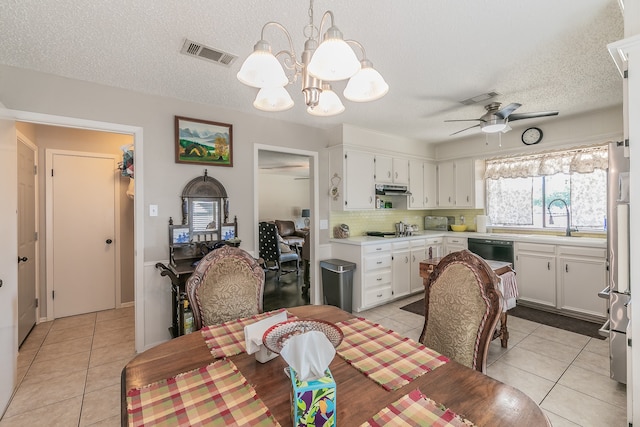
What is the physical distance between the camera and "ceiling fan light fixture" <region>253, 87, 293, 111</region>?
1.54 m

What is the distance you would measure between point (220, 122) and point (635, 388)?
377 cm

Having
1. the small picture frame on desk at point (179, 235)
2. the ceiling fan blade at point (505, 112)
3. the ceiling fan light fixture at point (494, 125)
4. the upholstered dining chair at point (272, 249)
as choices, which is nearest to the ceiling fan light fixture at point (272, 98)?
the small picture frame on desk at point (179, 235)

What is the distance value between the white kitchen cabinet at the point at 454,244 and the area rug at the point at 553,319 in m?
1.11

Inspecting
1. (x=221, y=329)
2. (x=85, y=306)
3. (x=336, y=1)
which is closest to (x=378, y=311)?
(x=221, y=329)

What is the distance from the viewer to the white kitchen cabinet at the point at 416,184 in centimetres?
498

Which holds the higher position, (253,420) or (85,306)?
(253,420)

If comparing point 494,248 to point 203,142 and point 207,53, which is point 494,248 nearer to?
point 203,142

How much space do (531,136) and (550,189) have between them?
89 cm

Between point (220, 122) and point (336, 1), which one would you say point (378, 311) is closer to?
point (220, 122)

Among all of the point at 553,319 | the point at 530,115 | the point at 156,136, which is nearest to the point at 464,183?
the point at 530,115

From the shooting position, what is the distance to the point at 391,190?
15.1 ft

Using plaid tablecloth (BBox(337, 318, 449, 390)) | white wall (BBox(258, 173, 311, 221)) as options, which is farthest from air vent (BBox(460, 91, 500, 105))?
white wall (BBox(258, 173, 311, 221))

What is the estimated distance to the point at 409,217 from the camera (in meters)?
5.50

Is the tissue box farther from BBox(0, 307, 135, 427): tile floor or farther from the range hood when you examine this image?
the range hood
